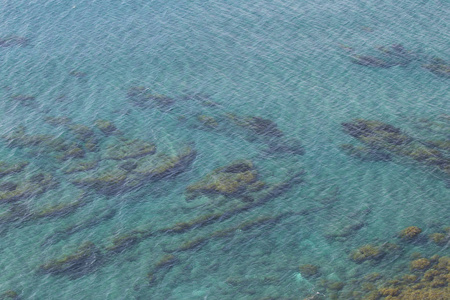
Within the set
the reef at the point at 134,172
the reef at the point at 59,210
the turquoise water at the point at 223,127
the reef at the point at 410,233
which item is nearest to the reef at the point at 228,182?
the turquoise water at the point at 223,127

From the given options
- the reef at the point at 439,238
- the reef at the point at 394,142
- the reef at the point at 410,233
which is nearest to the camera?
the reef at the point at 439,238

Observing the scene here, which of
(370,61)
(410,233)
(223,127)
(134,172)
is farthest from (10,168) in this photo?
(370,61)

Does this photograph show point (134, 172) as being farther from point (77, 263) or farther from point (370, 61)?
point (370, 61)

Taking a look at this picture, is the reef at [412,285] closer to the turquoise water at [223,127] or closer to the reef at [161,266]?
the turquoise water at [223,127]

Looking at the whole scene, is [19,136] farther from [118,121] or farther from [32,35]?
[32,35]

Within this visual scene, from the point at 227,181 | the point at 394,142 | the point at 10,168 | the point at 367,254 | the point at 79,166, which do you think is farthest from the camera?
the point at 394,142
